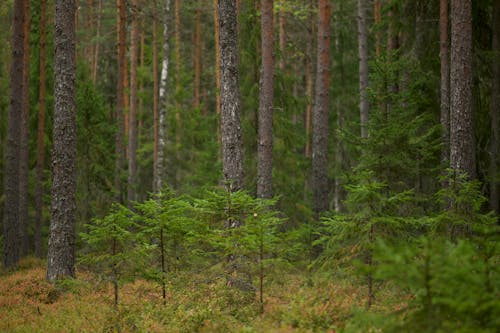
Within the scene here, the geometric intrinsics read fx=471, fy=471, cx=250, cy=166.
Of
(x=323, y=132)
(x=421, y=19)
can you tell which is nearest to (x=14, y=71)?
(x=323, y=132)

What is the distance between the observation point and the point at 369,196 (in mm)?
9031

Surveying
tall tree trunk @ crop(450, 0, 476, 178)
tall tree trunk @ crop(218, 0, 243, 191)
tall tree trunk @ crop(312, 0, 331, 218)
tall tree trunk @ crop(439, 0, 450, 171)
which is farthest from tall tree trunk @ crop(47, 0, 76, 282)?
tall tree trunk @ crop(439, 0, 450, 171)

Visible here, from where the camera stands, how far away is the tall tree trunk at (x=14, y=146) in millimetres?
15727

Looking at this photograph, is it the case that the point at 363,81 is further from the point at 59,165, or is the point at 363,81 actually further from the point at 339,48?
the point at 59,165

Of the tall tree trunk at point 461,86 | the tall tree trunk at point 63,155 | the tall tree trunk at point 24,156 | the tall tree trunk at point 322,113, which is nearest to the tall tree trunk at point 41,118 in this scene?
the tall tree trunk at point 24,156

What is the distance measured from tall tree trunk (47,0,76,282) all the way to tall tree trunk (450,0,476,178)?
916 cm

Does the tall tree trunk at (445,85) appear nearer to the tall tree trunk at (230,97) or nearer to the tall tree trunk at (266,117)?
the tall tree trunk at (266,117)

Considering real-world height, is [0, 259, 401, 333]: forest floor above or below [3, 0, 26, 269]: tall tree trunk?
below

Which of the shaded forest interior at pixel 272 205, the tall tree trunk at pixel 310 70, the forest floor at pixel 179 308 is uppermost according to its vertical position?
the tall tree trunk at pixel 310 70

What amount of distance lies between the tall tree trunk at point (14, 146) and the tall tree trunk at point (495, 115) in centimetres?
1521

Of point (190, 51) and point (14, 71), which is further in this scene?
point (190, 51)

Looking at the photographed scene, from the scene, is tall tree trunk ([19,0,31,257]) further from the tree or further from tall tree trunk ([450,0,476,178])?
tall tree trunk ([450,0,476,178])

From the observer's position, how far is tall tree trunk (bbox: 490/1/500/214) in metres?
14.4

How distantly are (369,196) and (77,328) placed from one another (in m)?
5.85
